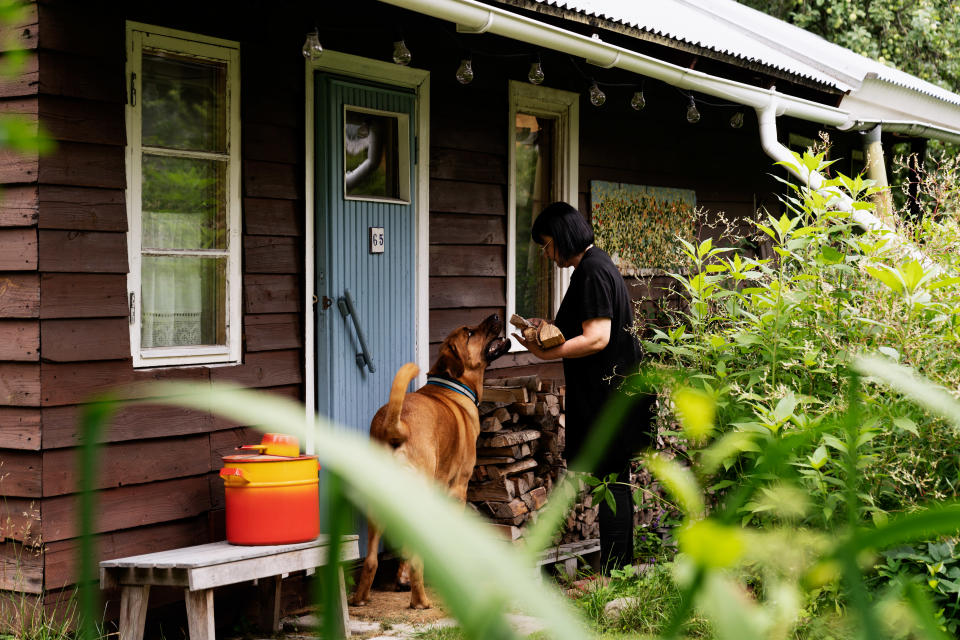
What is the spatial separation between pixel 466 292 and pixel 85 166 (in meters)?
2.63

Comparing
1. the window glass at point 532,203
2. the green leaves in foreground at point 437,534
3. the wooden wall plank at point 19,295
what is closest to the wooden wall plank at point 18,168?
the wooden wall plank at point 19,295

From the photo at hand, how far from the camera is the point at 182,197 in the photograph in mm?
4723

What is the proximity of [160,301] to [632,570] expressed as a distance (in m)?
2.51

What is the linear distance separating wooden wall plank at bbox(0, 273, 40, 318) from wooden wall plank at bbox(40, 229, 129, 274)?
0.27 ft

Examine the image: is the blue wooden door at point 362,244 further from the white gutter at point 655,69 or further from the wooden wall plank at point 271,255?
the white gutter at point 655,69

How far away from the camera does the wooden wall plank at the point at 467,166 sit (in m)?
6.05

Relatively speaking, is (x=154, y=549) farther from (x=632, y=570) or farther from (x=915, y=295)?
(x=915, y=295)

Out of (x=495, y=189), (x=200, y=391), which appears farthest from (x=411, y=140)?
(x=200, y=391)

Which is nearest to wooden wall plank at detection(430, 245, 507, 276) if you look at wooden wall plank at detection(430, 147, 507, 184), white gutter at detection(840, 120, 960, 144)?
wooden wall plank at detection(430, 147, 507, 184)

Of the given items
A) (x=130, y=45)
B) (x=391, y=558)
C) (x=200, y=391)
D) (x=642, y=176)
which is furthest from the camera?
(x=642, y=176)

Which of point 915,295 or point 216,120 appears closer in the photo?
point 915,295

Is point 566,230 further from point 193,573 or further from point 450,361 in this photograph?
point 193,573

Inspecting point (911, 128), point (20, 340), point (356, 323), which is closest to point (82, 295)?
point (20, 340)

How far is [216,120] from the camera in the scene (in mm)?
4848
